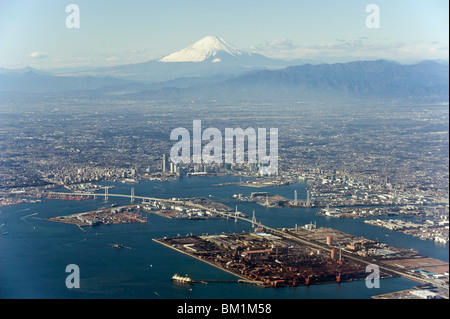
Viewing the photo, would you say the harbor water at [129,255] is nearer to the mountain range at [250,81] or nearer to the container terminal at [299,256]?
the container terminal at [299,256]

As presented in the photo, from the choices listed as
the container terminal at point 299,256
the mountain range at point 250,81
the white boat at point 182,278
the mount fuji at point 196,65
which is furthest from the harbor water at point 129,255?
the mount fuji at point 196,65

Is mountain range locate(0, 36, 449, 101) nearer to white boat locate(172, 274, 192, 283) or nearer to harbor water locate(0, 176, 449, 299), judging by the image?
harbor water locate(0, 176, 449, 299)

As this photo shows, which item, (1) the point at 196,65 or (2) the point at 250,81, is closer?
(2) the point at 250,81

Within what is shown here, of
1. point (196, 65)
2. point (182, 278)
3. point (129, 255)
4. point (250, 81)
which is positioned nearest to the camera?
point (182, 278)

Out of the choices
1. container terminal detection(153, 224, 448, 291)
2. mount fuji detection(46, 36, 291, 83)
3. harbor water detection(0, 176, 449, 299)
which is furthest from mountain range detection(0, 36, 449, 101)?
container terminal detection(153, 224, 448, 291)

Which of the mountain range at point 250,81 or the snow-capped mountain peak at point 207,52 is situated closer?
the mountain range at point 250,81

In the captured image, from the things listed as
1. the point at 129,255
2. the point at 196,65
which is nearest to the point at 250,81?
the point at 196,65

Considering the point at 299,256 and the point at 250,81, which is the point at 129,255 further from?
the point at 250,81
